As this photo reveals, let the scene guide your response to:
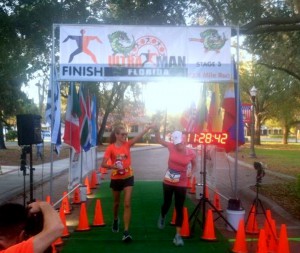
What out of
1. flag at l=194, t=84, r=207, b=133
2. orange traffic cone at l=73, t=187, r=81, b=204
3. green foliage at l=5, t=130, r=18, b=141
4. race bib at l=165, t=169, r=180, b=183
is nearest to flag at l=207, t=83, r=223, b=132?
flag at l=194, t=84, r=207, b=133

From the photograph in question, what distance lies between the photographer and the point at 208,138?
823 centimetres

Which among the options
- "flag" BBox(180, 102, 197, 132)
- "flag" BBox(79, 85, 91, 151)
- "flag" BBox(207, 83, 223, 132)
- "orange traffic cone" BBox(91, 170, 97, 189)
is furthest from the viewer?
"orange traffic cone" BBox(91, 170, 97, 189)

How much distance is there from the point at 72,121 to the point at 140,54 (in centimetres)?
307

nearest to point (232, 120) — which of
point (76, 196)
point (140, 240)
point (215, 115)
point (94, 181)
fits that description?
point (215, 115)

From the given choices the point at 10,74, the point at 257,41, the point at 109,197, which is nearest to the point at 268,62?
the point at 257,41

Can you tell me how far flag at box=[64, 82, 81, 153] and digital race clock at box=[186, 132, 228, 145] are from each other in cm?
363

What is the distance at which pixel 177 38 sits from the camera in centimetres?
891

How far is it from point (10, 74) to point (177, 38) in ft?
52.9

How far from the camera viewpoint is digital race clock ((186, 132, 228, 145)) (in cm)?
822

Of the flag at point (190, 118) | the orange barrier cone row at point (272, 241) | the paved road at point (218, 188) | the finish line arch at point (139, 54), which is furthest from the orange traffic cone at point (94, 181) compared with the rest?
the orange barrier cone row at point (272, 241)

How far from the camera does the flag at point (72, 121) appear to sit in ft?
35.3

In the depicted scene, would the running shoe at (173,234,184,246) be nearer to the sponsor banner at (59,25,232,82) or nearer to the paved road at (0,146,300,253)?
the paved road at (0,146,300,253)

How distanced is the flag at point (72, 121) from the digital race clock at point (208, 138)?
3.63 meters

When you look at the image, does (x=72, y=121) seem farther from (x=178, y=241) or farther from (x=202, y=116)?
(x=178, y=241)
